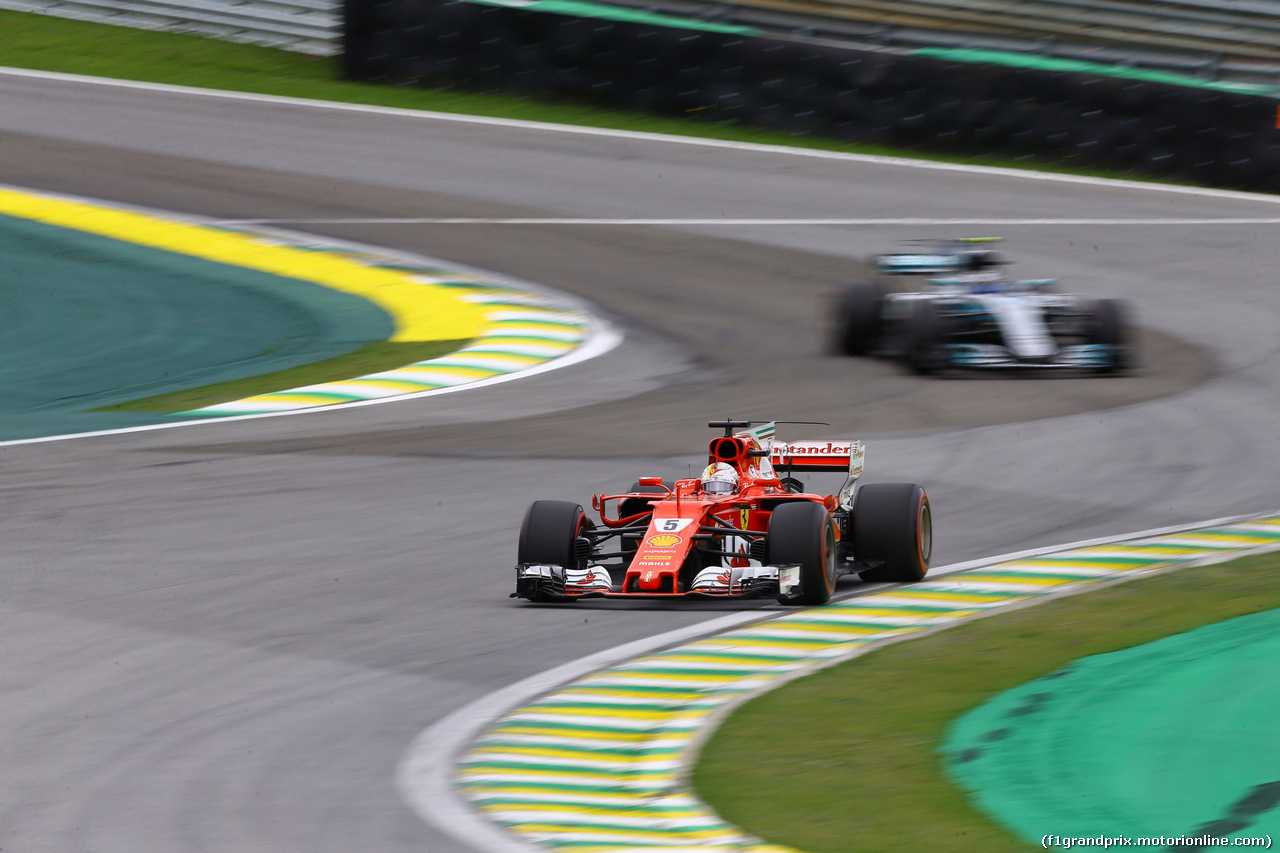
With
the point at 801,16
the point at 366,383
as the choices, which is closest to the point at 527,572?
the point at 366,383

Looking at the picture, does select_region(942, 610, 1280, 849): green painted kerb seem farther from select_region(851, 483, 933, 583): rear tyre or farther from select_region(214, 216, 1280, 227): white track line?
select_region(214, 216, 1280, 227): white track line

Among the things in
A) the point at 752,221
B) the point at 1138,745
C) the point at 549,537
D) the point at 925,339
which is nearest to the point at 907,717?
the point at 1138,745

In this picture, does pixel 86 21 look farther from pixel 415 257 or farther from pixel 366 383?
pixel 366 383

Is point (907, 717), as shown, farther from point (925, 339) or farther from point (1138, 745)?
point (925, 339)

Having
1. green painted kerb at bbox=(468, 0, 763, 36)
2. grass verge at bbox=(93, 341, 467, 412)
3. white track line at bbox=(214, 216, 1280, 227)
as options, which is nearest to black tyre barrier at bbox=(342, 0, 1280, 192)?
green painted kerb at bbox=(468, 0, 763, 36)

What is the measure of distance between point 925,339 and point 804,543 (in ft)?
24.7

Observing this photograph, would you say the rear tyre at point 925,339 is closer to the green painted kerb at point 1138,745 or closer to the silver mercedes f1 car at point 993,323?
the silver mercedes f1 car at point 993,323

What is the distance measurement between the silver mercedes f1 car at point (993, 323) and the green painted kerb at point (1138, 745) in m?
8.49

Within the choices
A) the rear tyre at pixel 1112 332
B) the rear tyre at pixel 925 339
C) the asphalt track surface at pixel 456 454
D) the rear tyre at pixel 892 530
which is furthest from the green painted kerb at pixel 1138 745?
the rear tyre at pixel 1112 332

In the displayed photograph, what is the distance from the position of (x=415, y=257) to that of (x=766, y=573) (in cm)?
1361

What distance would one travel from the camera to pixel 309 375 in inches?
680

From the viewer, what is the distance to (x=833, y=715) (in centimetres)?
794

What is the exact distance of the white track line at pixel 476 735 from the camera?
6457 mm

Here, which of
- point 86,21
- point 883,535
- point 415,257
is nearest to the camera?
point 883,535
